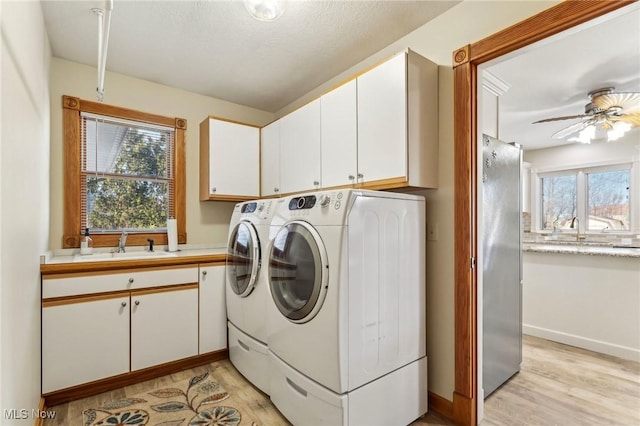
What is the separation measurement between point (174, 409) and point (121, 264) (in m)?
1.06

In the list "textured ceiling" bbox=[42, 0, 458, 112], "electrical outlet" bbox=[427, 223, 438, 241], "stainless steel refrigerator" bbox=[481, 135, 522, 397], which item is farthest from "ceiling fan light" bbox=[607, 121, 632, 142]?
"electrical outlet" bbox=[427, 223, 438, 241]

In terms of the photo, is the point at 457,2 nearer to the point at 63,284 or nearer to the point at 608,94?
the point at 608,94

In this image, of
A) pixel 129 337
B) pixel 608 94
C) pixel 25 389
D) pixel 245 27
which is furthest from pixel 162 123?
pixel 608 94

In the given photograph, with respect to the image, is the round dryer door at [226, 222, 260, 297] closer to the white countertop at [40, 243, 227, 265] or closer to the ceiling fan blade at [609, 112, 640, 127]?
the white countertop at [40, 243, 227, 265]

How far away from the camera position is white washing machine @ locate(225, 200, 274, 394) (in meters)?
2.19

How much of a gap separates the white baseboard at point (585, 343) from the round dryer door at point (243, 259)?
3.08 metres

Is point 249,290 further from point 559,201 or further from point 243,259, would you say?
point 559,201

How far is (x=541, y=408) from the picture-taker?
2025mm

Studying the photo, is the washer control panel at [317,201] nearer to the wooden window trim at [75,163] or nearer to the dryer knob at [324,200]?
the dryer knob at [324,200]

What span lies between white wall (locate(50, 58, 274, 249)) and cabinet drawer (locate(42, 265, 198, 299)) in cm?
71

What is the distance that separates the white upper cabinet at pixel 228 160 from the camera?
121 inches

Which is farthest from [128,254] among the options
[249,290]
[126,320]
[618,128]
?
[618,128]

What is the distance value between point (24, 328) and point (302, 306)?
4.38 feet

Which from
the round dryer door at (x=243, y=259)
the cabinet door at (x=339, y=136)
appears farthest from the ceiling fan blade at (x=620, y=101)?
the round dryer door at (x=243, y=259)
